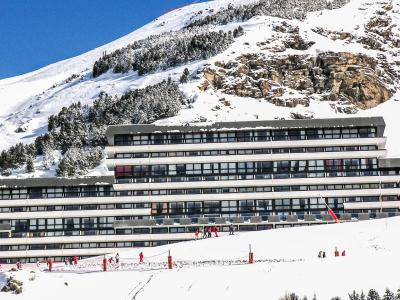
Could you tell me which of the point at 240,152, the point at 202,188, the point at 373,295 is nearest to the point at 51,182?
the point at 202,188

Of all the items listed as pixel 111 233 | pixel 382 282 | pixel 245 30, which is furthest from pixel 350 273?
pixel 245 30

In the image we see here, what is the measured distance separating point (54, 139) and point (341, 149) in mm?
55768

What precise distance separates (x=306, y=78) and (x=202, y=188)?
55142mm

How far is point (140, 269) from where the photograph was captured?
167 feet

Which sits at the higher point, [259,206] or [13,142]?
[13,142]

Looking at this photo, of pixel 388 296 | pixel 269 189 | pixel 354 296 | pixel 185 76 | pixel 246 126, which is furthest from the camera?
pixel 185 76

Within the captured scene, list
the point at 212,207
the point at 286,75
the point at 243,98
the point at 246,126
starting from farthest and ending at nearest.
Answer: the point at 286,75 < the point at 243,98 < the point at 246,126 < the point at 212,207

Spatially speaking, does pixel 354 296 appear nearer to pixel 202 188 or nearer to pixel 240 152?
pixel 202 188

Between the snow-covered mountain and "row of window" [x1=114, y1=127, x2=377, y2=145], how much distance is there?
21.9 meters

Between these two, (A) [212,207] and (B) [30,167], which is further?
(B) [30,167]

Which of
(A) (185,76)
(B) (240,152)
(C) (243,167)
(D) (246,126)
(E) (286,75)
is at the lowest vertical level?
(C) (243,167)

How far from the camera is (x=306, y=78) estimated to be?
13875 cm

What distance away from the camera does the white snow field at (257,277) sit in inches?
1705

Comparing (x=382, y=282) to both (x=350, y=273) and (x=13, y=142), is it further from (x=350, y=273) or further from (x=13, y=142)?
(x=13, y=142)
